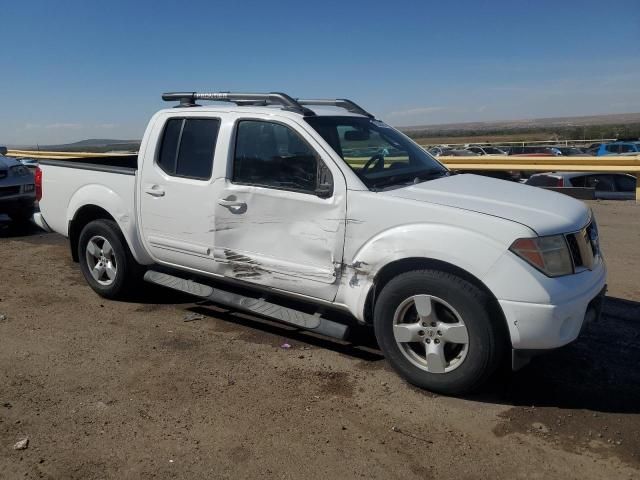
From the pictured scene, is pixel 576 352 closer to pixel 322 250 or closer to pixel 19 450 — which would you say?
pixel 322 250

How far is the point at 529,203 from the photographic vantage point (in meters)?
3.88

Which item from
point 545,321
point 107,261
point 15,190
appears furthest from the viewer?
point 15,190

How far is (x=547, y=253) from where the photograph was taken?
11.4ft

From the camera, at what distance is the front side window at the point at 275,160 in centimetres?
430

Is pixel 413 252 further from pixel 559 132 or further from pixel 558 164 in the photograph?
pixel 559 132

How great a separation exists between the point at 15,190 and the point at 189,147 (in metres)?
6.35

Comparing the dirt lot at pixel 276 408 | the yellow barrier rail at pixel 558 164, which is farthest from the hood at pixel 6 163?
the yellow barrier rail at pixel 558 164

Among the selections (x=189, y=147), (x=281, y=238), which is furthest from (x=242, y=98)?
(x=281, y=238)

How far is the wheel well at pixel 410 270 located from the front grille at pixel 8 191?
8023 mm

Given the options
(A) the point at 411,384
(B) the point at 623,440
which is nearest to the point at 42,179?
(A) the point at 411,384

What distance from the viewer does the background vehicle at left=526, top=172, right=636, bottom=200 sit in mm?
12875

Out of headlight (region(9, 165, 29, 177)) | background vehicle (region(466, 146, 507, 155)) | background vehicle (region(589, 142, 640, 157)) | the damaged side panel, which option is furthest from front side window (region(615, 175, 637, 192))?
background vehicle (region(466, 146, 507, 155))

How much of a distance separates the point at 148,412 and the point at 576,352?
3042 millimetres

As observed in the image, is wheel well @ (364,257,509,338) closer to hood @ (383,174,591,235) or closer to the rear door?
hood @ (383,174,591,235)
